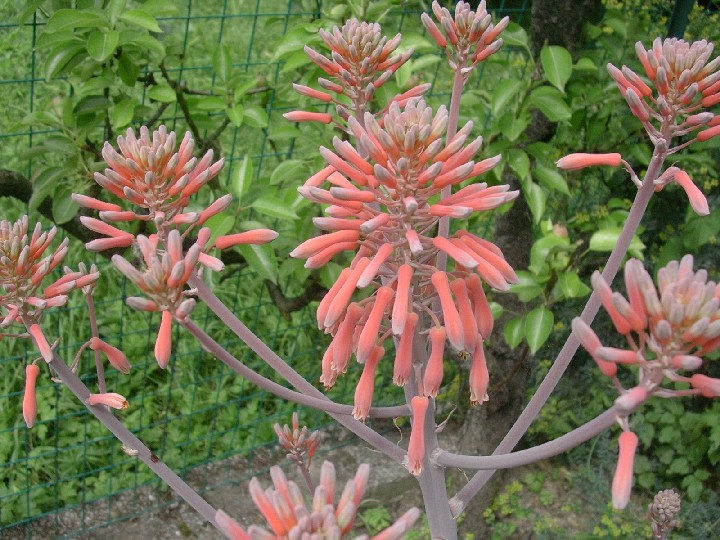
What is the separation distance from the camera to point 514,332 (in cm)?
308

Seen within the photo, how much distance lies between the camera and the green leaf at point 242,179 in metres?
2.61

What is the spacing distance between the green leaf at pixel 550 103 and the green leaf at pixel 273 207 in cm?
95

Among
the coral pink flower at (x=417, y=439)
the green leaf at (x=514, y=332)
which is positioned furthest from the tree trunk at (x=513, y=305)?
the coral pink flower at (x=417, y=439)

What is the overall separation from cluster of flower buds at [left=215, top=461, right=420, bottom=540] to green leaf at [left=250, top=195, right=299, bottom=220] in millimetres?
1622

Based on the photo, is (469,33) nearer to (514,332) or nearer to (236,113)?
(236,113)

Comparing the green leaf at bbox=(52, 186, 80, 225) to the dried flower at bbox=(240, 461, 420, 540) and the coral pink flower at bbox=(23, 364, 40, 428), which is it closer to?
the coral pink flower at bbox=(23, 364, 40, 428)

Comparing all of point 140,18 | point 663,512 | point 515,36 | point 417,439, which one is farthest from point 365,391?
point 515,36

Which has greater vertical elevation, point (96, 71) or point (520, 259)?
point (96, 71)

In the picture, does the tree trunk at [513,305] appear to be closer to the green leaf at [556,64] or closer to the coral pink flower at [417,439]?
the green leaf at [556,64]

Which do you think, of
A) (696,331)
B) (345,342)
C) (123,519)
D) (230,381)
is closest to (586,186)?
(230,381)

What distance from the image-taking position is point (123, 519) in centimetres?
389

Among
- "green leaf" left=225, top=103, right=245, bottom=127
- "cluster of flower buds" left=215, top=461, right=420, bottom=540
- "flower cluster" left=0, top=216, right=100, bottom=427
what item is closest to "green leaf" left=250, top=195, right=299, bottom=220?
"green leaf" left=225, top=103, right=245, bottom=127

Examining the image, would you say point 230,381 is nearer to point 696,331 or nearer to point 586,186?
point 586,186

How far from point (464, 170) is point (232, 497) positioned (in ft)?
10.8
